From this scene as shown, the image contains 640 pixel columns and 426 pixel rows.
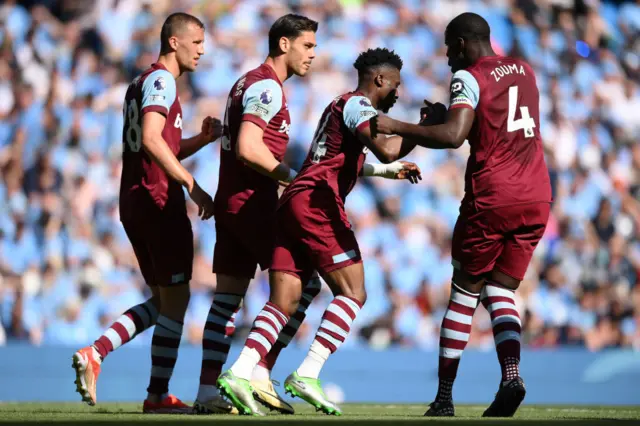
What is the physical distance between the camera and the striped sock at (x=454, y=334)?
6008 millimetres

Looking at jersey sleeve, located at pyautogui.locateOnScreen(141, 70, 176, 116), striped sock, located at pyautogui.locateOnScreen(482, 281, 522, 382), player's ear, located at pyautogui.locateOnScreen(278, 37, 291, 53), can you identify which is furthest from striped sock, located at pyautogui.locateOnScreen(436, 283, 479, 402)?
jersey sleeve, located at pyautogui.locateOnScreen(141, 70, 176, 116)

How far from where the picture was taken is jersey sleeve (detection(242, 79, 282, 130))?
19.7 feet

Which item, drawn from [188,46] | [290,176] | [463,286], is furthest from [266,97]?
[463,286]

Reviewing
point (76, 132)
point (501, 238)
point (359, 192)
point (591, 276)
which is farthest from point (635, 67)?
point (501, 238)

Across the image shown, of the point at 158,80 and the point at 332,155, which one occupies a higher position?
the point at 158,80

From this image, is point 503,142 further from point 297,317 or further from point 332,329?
point 297,317

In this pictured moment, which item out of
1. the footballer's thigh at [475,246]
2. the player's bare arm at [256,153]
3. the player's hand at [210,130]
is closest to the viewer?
the player's bare arm at [256,153]

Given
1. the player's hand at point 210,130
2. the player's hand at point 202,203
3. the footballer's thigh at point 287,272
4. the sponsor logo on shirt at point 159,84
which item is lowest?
the footballer's thigh at point 287,272

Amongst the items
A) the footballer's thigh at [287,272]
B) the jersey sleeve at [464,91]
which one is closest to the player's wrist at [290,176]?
the footballer's thigh at [287,272]

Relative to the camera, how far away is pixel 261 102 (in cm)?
603

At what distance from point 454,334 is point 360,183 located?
20.5ft

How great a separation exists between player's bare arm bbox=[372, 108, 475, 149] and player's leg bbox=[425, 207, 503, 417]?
0.52m

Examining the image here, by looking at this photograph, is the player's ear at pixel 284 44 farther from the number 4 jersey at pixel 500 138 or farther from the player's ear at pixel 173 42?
the number 4 jersey at pixel 500 138

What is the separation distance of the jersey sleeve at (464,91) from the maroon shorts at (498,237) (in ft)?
1.99
